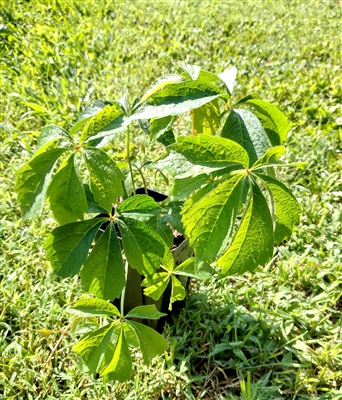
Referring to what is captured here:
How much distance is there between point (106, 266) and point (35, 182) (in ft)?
0.84

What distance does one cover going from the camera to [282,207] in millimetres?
938

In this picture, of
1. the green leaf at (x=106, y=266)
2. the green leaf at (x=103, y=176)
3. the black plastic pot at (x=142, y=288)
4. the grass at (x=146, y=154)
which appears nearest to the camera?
the green leaf at (x=103, y=176)

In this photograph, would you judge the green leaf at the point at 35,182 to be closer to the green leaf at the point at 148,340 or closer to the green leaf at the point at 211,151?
the green leaf at the point at 211,151

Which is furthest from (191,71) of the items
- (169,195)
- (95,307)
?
(95,307)

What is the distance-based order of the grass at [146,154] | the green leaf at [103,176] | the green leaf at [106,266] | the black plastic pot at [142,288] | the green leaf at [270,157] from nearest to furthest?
the green leaf at [270,157] → the green leaf at [103,176] → the green leaf at [106,266] → the black plastic pot at [142,288] → the grass at [146,154]

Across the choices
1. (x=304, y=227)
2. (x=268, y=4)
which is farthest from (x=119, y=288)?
(x=268, y=4)

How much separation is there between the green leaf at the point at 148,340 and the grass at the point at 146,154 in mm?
272

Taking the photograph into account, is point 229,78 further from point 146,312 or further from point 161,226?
point 146,312

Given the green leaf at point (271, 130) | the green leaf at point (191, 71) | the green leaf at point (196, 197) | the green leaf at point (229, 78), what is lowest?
the green leaf at point (196, 197)

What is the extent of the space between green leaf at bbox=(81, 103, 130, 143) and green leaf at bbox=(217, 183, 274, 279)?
0.31 meters

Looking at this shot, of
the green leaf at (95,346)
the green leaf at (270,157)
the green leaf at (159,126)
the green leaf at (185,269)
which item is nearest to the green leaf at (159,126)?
the green leaf at (159,126)

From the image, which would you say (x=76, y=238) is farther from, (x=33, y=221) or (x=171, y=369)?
(x=33, y=221)

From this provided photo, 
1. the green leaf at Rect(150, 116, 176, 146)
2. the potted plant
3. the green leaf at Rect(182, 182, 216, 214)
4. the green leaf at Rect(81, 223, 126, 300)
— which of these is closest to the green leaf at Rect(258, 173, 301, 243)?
the potted plant

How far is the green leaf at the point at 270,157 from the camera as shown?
844 millimetres
